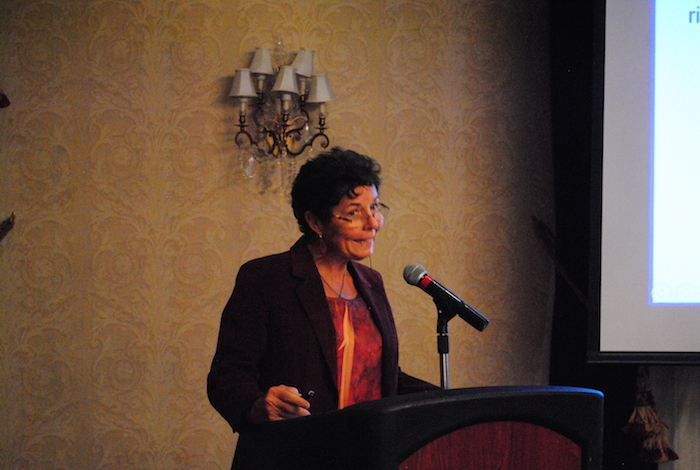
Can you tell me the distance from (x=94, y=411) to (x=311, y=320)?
5.48ft

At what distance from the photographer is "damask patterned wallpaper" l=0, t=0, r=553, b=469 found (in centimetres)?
282

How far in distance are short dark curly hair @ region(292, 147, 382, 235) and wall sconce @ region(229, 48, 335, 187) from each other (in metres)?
1.16

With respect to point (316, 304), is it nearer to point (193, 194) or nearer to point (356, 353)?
point (356, 353)

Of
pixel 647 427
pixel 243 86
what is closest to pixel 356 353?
pixel 647 427

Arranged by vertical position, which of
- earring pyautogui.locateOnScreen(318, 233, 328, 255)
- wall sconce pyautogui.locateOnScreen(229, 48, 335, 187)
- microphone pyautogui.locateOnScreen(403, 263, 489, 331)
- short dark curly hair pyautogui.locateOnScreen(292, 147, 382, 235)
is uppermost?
wall sconce pyautogui.locateOnScreen(229, 48, 335, 187)

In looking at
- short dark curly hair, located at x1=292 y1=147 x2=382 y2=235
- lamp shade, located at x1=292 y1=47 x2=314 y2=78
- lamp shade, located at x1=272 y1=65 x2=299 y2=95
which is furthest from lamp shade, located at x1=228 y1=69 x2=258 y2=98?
short dark curly hair, located at x1=292 y1=147 x2=382 y2=235

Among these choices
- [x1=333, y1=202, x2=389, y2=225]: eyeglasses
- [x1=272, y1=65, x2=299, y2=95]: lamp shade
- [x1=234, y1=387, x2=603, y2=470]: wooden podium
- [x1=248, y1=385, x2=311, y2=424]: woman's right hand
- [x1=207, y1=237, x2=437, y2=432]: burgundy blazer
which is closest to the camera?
[x1=234, y1=387, x2=603, y2=470]: wooden podium

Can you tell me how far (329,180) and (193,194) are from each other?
4.48ft

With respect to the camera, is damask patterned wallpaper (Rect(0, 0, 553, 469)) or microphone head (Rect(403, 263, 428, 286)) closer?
microphone head (Rect(403, 263, 428, 286))

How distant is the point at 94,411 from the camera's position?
2.82 meters

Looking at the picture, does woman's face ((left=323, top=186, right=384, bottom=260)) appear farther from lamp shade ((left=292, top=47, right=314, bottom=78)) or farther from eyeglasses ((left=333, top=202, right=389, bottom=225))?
lamp shade ((left=292, top=47, right=314, bottom=78))

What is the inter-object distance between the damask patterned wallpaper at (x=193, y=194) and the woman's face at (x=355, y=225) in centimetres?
128

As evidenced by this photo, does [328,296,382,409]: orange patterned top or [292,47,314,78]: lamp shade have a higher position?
[292,47,314,78]: lamp shade

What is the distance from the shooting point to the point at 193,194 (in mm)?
2891
